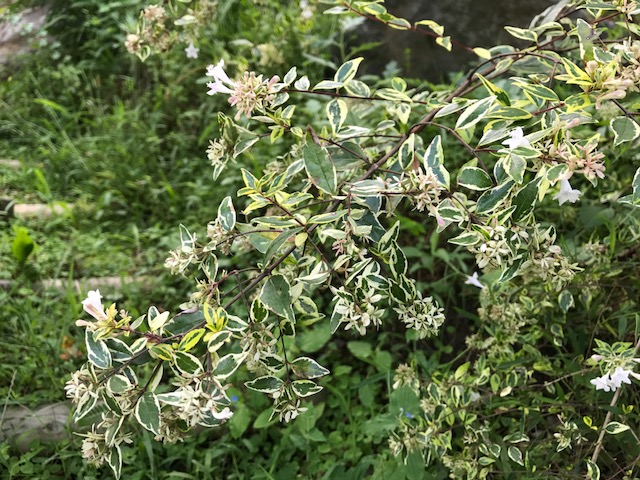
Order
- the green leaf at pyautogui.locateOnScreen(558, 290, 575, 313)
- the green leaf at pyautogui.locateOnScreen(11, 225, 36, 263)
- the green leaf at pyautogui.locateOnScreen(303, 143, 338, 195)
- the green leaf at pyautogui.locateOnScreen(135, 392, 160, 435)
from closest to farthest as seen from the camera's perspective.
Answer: the green leaf at pyautogui.locateOnScreen(135, 392, 160, 435) → the green leaf at pyautogui.locateOnScreen(303, 143, 338, 195) → the green leaf at pyautogui.locateOnScreen(558, 290, 575, 313) → the green leaf at pyautogui.locateOnScreen(11, 225, 36, 263)

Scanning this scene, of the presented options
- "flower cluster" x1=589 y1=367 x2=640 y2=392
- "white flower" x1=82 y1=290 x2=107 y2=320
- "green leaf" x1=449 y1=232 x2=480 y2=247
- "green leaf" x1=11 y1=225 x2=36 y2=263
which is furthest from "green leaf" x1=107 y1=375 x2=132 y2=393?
"green leaf" x1=11 y1=225 x2=36 y2=263

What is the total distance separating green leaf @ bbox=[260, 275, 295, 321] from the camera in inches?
41.9

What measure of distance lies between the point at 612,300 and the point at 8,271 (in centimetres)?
217

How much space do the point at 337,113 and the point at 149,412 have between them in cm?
70

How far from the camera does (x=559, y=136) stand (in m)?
1.01

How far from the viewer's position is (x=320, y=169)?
110 cm

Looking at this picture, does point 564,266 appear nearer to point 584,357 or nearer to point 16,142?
point 584,357

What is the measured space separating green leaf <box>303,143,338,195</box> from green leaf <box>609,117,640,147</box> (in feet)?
1.60

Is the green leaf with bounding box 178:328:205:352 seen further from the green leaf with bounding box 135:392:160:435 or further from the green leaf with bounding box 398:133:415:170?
the green leaf with bounding box 398:133:415:170

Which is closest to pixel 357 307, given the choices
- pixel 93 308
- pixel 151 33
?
pixel 93 308

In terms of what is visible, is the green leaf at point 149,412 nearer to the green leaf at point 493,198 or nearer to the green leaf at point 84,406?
the green leaf at point 84,406

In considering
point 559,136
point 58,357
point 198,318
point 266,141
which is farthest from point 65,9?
point 559,136

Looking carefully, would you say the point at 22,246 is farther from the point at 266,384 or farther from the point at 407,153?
the point at 407,153

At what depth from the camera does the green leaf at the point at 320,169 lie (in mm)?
1089
